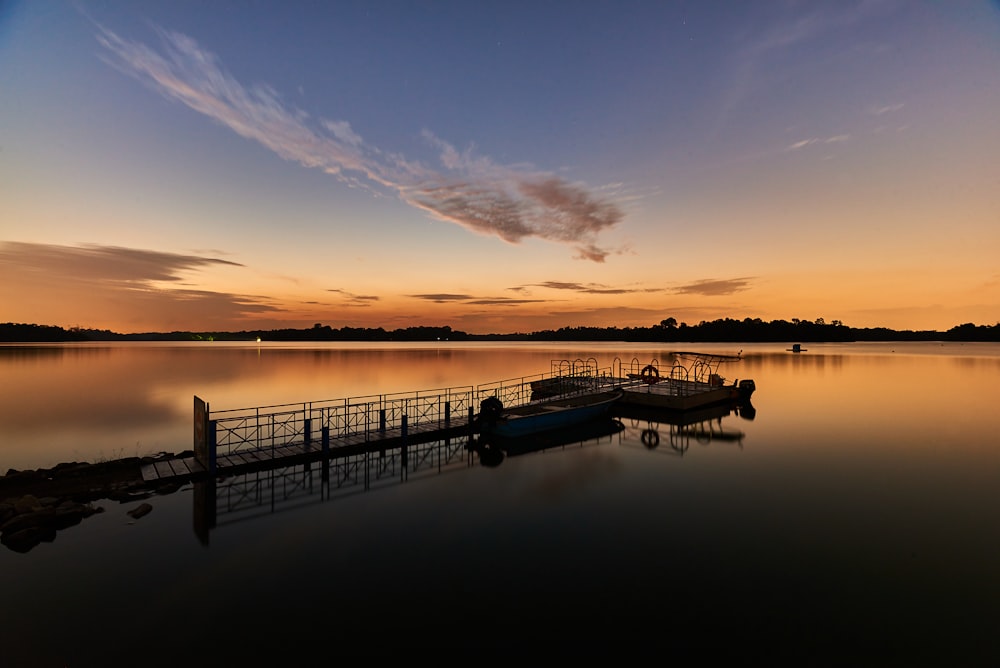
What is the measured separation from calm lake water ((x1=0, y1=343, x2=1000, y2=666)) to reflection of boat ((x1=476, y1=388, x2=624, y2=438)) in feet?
9.33

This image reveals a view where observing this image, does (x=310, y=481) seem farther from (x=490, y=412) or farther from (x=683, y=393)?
(x=683, y=393)

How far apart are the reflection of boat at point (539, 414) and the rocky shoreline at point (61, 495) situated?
1603 centimetres

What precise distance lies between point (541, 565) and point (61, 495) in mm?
17929

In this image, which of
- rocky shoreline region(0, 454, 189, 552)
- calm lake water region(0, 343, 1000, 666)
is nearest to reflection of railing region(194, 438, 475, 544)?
calm lake water region(0, 343, 1000, 666)

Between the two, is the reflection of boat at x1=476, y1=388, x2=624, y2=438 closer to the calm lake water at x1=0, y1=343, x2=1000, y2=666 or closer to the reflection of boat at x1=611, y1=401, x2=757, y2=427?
the calm lake water at x1=0, y1=343, x2=1000, y2=666

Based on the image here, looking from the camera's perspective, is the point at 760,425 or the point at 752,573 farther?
the point at 760,425

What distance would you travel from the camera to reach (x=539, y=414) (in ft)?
100

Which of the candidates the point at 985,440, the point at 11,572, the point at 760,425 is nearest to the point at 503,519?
the point at 11,572

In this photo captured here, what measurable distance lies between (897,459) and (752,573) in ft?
67.8

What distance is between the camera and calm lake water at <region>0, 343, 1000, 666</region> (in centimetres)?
984

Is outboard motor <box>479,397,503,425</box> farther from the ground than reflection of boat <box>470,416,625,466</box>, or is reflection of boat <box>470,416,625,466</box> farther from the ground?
outboard motor <box>479,397,503,425</box>

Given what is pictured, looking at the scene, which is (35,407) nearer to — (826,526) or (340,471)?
(340,471)

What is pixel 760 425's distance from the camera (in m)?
36.5

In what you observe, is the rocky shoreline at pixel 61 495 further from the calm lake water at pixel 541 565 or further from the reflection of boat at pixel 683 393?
the reflection of boat at pixel 683 393
